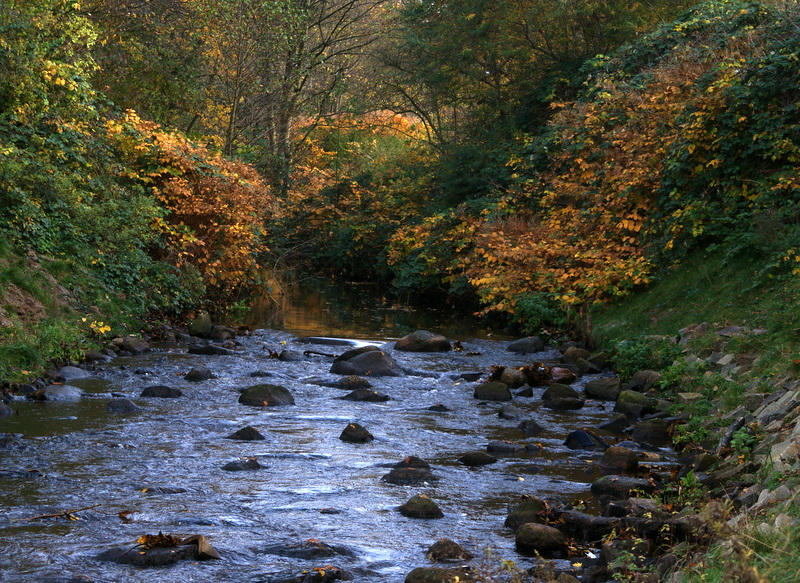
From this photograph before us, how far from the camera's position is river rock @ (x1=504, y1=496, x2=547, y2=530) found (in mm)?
6605

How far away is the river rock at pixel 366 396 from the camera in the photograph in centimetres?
1151

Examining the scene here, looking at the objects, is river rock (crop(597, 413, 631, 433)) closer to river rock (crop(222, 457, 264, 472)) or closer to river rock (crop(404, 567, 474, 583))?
river rock (crop(222, 457, 264, 472))

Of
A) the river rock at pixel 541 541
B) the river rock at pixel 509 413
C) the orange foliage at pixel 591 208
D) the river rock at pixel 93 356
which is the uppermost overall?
the orange foliage at pixel 591 208

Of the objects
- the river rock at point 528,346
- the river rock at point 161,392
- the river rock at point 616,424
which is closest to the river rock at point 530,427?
the river rock at point 616,424

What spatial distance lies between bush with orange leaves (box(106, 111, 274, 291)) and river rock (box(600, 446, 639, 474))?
35.8 ft

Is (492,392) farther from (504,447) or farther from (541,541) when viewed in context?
(541,541)

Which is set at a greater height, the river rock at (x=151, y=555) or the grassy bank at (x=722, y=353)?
the grassy bank at (x=722, y=353)

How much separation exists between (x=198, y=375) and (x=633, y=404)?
606 cm

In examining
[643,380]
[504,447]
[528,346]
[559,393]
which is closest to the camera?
[504,447]

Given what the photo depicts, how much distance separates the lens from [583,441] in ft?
29.8

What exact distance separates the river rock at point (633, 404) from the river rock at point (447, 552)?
5.15 meters

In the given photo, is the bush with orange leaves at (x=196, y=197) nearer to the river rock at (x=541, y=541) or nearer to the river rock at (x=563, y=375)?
the river rock at (x=563, y=375)

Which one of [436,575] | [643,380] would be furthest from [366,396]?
[436,575]

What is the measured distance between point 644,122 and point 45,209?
11.3m
